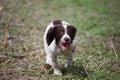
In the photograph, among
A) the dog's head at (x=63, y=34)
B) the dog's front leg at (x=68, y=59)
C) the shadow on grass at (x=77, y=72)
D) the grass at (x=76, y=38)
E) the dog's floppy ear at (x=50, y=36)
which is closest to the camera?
the dog's head at (x=63, y=34)

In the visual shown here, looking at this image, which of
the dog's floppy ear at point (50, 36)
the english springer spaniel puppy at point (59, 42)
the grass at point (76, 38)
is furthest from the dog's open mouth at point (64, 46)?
the grass at point (76, 38)

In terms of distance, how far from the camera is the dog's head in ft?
19.2

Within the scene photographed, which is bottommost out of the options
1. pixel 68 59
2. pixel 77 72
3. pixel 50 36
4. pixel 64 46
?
pixel 77 72

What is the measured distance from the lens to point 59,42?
5965mm

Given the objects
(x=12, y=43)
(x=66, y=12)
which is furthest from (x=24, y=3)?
(x=12, y=43)

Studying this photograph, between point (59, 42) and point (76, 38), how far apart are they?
309 centimetres

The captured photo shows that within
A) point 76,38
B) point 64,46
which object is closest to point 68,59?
point 64,46

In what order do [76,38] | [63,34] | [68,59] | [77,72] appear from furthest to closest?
[76,38] < [77,72] < [68,59] < [63,34]

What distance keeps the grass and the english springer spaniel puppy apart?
Result: 0.27m

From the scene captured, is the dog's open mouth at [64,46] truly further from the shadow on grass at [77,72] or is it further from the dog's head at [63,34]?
the shadow on grass at [77,72]

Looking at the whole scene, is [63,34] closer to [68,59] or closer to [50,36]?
[50,36]

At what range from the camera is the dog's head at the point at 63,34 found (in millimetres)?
5844

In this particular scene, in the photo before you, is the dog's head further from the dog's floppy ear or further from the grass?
the grass

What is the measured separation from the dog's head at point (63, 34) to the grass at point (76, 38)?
0.76 metres
